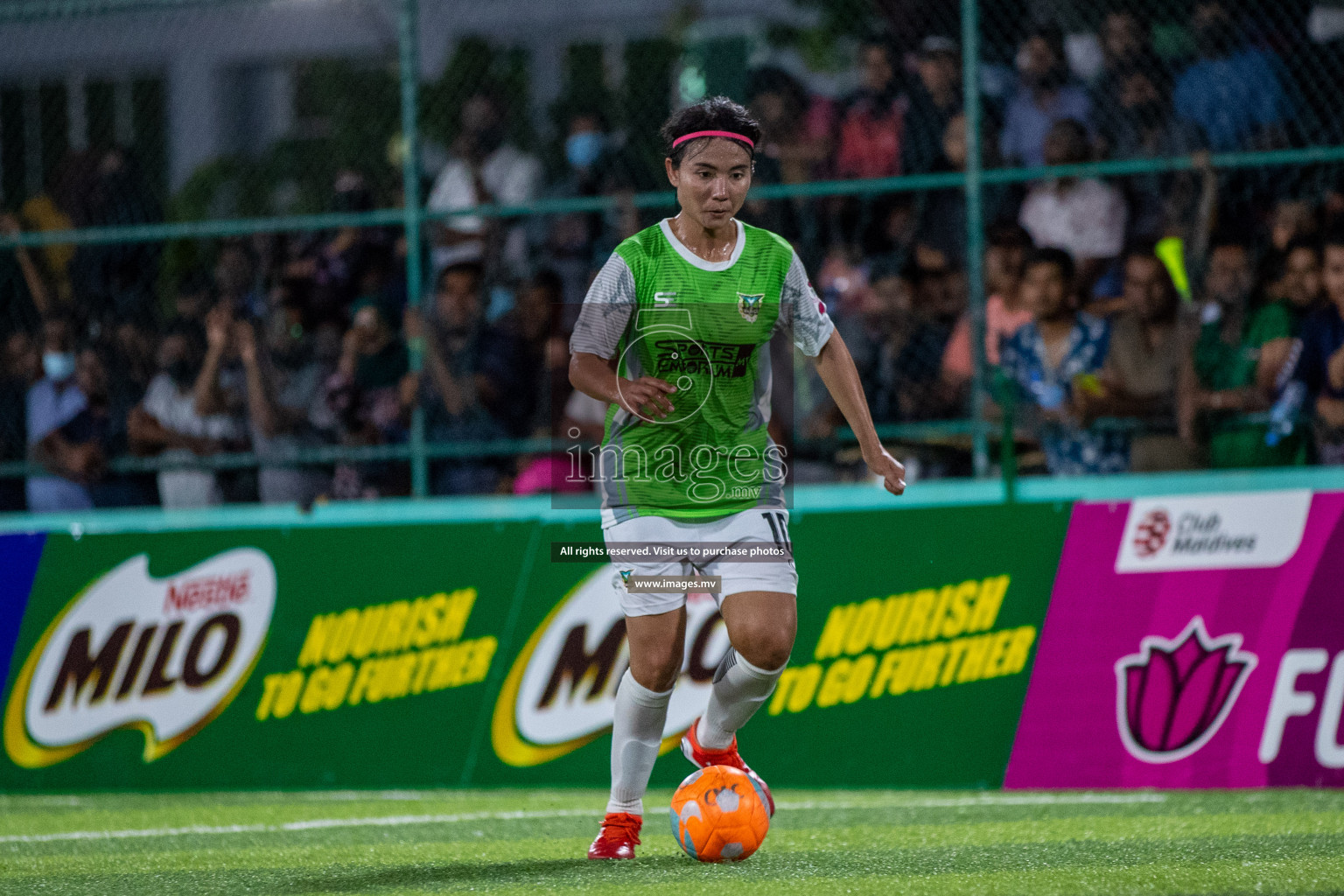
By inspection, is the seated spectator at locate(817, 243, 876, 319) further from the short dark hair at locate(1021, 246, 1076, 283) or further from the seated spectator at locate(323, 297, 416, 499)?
the seated spectator at locate(323, 297, 416, 499)

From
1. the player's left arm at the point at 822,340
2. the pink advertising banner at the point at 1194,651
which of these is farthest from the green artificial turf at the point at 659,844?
the player's left arm at the point at 822,340

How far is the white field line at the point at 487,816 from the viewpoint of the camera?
647 cm

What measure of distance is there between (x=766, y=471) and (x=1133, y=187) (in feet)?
14.9

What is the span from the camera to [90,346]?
10.1m

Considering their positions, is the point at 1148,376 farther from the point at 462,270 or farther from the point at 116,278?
the point at 116,278

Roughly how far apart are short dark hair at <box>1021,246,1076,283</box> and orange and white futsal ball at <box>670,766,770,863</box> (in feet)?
14.1

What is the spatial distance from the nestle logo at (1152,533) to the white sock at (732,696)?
2565mm

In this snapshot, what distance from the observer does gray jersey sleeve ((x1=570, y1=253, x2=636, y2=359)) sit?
199 inches

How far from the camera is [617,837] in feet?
17.1

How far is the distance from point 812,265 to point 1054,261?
1378 mm

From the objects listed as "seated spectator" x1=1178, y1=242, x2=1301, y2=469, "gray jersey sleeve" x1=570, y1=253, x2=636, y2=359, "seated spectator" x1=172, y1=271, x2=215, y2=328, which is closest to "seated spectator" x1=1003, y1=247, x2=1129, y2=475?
"seated spectator" x1=1178, y1=242, x2=1301, y2=469

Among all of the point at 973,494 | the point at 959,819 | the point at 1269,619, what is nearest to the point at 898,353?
the point at 973,494

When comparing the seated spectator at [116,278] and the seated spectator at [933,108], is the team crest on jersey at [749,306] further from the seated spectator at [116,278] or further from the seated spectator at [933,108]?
the seated spectator at [116,278]

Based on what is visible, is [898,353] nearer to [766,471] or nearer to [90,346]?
[766,471]
